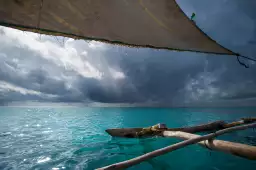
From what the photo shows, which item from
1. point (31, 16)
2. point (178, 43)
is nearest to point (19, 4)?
point (31, 16)

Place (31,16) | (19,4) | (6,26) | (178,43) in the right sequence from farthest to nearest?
(178,43) < (6,26) < (31,16) < (19,4)

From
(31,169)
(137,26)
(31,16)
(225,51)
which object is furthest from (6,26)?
(31,169)

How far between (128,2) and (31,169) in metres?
6.57

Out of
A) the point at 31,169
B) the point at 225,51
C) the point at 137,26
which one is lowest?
the point at 31,169

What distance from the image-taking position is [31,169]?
5.30 meters

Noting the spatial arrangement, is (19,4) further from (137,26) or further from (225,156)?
(225,156)

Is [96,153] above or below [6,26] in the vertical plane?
below

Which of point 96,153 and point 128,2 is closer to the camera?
point 128,2

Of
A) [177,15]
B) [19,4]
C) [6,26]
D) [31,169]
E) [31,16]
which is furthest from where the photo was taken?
[31,169]

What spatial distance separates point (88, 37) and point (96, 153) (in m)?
5.99

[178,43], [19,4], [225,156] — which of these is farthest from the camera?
[225,156]

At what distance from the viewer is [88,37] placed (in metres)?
2.86

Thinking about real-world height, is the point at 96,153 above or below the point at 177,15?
below

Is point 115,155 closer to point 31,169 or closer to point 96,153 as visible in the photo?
point 96,153
